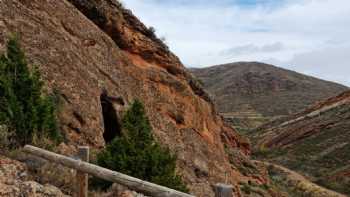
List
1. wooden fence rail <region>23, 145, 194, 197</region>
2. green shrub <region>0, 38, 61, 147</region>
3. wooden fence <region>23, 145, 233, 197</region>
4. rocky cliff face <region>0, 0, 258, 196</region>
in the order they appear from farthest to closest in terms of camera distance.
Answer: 1. rocky cliff face <region>0, 0, 258, 196</region>
2. green shrub <region>0, 38, 61, 147</region>
3. wooden fence rail <region>23, 145, 194, 197</region>
4. wooden fence <region>23, 145, 233, 197</region>

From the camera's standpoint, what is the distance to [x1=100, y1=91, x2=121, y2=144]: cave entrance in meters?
19.3

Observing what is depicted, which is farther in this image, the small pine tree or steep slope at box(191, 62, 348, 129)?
steep slope at box(191, 62, 348, 129)

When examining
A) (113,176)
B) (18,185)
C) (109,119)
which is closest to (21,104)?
(18,185)

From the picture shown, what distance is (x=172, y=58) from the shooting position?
27.8 m

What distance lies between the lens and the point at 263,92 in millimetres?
161500

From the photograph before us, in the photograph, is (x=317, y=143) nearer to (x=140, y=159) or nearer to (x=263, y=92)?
(x=140, y=159)

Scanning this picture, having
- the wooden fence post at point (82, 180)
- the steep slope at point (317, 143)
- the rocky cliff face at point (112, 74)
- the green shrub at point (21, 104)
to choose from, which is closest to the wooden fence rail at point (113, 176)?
the wooden fence post at point (82, 180)

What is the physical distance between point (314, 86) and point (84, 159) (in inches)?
6905

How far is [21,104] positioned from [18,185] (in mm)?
3216

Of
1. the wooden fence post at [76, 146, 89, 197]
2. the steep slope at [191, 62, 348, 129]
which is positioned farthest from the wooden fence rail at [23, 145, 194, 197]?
the steep slope at [191, 62, 348, 129]

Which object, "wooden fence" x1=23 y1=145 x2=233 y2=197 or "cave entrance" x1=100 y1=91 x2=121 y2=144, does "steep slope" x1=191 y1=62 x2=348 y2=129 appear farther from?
"wooden fence" x1=23 y1=145 x2=233 y2=197

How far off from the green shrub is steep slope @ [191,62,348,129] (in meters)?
107

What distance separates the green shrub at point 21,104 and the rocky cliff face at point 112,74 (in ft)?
11.1

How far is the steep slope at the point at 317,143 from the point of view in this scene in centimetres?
5350
